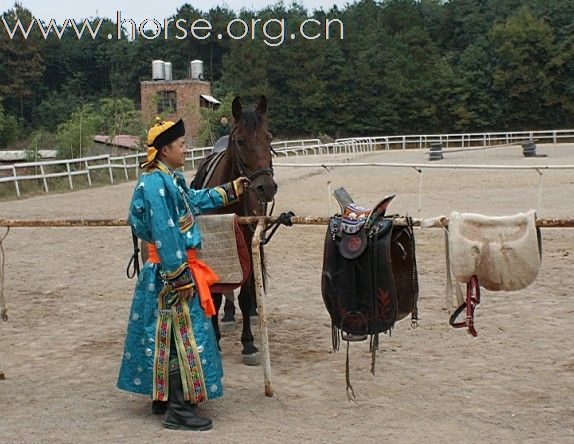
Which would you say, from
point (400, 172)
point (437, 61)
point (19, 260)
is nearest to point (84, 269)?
point (19, 260)

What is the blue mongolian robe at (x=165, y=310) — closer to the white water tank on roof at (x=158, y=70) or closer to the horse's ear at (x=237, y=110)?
the horse's ear at (x=237, y=110)

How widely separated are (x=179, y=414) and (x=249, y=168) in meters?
1.81

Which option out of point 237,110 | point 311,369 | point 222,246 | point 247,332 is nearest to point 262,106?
point 237,110

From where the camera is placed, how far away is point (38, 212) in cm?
1503

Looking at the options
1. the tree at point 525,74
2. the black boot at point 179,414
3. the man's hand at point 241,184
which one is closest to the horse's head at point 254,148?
the man's hand at point 241,184

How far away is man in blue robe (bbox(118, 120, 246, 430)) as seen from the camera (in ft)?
12.9

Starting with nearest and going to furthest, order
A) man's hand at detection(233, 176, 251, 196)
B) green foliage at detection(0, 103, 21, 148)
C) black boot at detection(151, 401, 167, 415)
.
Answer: black boot at detection(151, 401, 167, 415) < man's hand at detection(233, 176, 251, 196) < green foliage at detection(0, 103, 21, 148)

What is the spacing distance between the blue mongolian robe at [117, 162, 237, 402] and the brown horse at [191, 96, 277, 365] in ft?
2.88

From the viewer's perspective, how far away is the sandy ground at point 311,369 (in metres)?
4.01

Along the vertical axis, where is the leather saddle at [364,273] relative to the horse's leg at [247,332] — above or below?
above

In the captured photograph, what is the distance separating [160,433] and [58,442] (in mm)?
535

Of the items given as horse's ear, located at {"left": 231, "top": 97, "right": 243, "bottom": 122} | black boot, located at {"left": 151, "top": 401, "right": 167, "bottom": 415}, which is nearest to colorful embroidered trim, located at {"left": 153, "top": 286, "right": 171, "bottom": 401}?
black boot, located at {"left": 151, "top": 401, "right": 167, "bottom": 415}

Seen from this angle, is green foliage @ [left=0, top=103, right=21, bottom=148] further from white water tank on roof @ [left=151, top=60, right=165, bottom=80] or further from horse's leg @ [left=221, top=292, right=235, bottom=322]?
horse's leg @ [left=221, top=292, right=235, bottom=322]

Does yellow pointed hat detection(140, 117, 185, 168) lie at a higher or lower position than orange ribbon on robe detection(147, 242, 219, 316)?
higher
